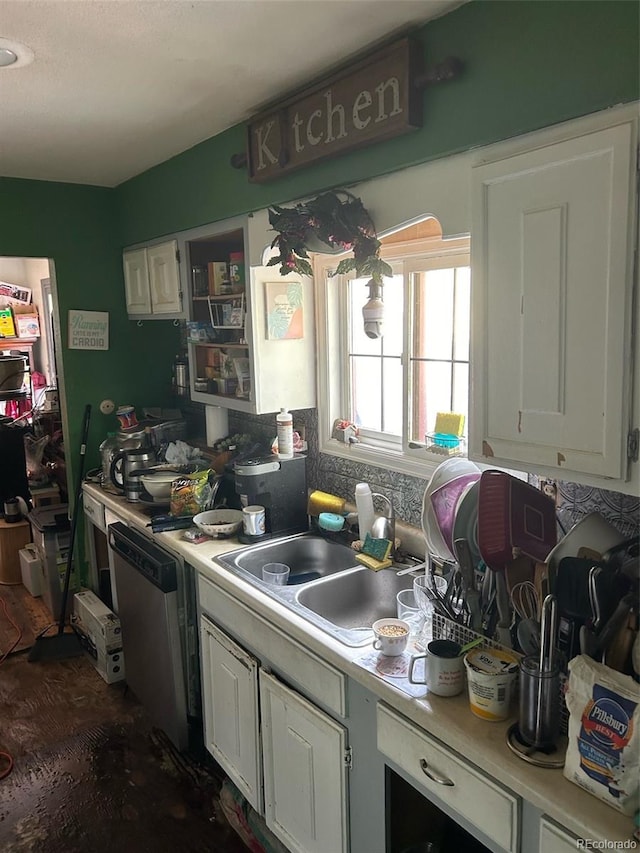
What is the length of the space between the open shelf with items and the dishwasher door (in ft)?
2.23

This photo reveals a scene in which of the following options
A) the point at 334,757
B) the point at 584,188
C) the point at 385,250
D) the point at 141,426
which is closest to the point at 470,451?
the point at 584,188

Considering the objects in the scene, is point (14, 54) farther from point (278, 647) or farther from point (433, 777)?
point (433, 777)

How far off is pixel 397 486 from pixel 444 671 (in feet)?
3.13

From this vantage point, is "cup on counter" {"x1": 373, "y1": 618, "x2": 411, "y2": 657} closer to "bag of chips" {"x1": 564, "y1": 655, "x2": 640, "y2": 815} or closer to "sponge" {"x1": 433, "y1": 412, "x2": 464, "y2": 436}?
"bag of chips" {"x1": 564, "y1": 655, "x2": 640, "y2": 815}

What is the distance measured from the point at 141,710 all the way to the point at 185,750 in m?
0.41

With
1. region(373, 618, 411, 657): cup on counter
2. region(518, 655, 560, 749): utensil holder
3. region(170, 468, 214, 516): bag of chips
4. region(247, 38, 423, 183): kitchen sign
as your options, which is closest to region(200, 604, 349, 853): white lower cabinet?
region(373, 618, 411, 657): cup on counter

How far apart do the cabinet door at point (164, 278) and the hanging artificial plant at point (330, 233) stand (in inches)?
41.6

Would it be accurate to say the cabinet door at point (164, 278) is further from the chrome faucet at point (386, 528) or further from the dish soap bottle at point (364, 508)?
the chrome faucet at point (386, 528)

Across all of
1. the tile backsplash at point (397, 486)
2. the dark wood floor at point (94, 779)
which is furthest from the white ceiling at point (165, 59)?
the dark wood floor at point (94, 779)

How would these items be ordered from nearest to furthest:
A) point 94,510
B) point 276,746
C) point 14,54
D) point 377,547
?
point 14,54
point 276,746
point 377,547
point 94,510

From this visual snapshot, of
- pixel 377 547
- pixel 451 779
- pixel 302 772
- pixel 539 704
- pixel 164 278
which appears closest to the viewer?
pixel 539 704

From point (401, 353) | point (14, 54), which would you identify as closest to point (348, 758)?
point (401, 353)

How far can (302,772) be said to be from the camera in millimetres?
1880

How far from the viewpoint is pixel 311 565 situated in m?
2.47
